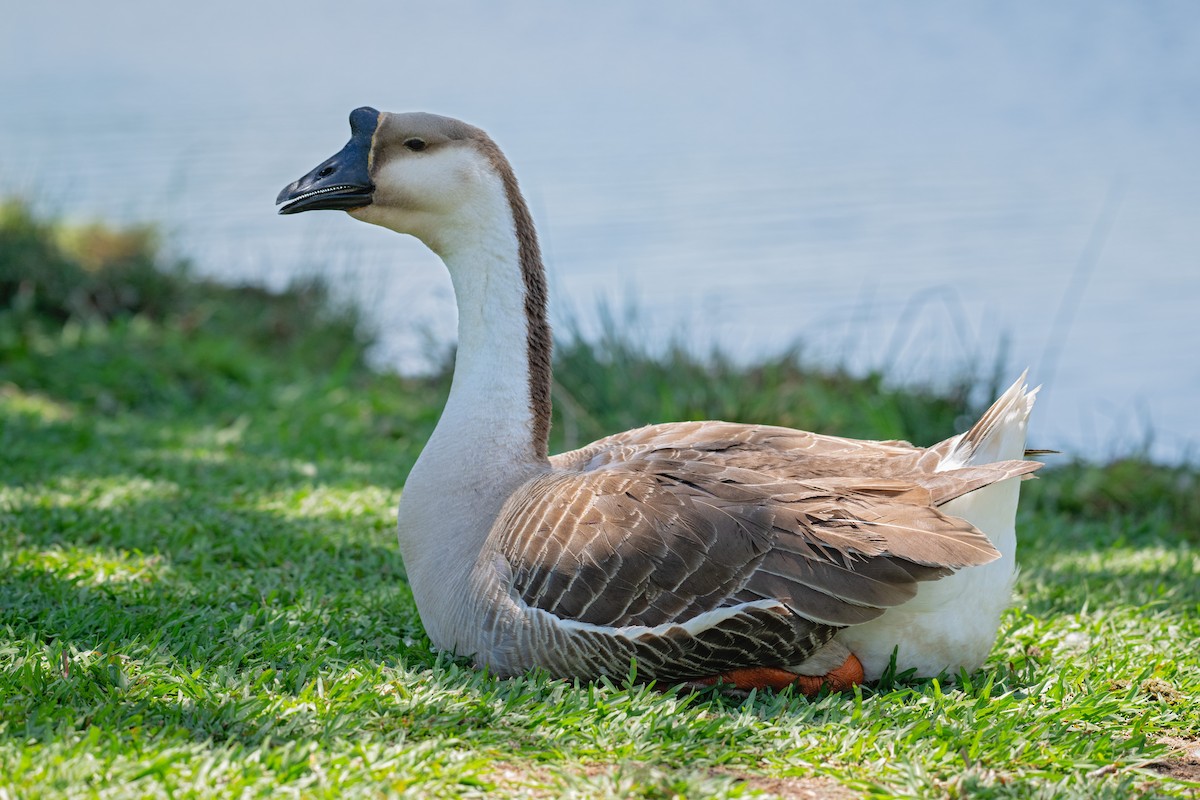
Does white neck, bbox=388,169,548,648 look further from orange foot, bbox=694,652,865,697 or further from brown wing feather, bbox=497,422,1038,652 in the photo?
orange foot, bbox=694,652,865,697

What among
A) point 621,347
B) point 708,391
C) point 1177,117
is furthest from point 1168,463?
point 1177,117

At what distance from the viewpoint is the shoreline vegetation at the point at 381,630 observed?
9.34 ft

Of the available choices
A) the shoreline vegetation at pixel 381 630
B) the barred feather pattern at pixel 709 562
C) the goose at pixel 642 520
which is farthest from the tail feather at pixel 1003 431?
the shoreline vegetation at pixel 381 630

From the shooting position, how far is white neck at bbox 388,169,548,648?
152 inches

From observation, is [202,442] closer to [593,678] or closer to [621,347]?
[621,347]

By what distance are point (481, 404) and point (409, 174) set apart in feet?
2.56

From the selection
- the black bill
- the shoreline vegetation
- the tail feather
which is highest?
the black bill

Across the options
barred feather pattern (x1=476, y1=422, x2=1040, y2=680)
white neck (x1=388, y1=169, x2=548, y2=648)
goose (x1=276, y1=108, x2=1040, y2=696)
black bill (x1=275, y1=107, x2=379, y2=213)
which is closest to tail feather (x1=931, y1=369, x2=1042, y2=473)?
goose (x1=276, y1=108, x2=1040, y2=696)

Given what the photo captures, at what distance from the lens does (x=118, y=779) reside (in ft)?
8.58

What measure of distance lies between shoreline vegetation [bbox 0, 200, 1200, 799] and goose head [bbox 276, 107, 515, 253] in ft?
4.54

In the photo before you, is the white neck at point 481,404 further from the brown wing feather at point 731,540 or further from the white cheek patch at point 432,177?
the brown wing feather at point 731,540

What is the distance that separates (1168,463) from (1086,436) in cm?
66

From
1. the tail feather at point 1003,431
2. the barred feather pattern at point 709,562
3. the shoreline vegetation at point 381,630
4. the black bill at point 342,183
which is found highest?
the black bill at point 342,183

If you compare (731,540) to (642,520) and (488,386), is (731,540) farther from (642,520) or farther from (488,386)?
(488,386)
